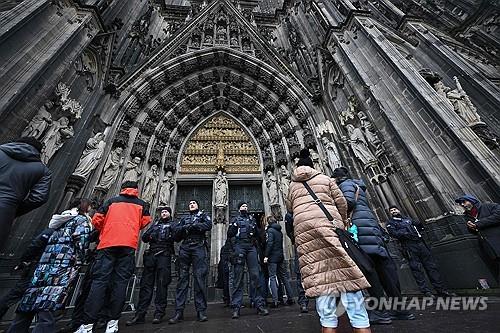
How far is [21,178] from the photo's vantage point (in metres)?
1.99

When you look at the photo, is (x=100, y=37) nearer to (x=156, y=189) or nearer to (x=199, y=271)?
(x=156, y=189)

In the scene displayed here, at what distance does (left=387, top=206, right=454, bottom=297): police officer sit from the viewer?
12.7ft

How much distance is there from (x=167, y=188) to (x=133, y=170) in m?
1.25

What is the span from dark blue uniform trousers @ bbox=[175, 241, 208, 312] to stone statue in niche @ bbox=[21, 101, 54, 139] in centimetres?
413

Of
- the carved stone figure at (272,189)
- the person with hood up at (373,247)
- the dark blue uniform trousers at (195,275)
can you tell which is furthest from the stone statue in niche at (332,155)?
the dark blue uniform trousers at (195,275)

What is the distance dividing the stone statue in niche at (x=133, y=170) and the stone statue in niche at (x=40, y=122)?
238cm

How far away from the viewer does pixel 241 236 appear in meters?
3.72

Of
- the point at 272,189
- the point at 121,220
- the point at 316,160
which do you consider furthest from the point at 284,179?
the point at 121,220

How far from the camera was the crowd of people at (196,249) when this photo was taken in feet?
5.03

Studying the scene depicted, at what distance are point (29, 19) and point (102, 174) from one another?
3.73 metres

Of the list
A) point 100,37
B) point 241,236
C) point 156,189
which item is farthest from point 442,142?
point 100,37

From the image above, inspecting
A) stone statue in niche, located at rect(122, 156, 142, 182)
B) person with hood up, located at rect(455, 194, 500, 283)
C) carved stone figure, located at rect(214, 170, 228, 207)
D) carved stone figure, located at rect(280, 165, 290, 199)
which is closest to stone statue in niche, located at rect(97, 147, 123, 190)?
stone statue in niche, located at rect(122, 156, 142, 182)

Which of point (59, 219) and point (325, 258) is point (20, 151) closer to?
point (59, 219)

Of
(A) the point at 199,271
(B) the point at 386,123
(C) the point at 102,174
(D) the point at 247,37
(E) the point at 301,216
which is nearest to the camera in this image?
(E) the point at 301,216
